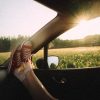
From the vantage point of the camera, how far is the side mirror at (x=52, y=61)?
162 inches

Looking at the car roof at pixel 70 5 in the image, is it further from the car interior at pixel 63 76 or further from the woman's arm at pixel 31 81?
the woman's arm at pixel 31 81

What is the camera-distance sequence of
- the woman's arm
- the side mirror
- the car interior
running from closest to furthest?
the woman's arm
the car interior
the side mirror

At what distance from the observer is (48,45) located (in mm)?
4113

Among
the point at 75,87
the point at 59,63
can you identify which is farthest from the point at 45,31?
the point at 75,87

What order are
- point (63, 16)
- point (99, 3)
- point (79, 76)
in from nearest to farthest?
point (99, 3)
point (63, 16)
point (79, 76)

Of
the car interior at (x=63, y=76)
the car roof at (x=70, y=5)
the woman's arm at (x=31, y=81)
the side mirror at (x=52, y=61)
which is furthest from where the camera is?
the side mirror at (x=52, y=61)

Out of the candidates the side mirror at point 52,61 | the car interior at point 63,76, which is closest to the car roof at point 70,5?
the car interior at point 63,76

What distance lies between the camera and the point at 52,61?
4.16 m

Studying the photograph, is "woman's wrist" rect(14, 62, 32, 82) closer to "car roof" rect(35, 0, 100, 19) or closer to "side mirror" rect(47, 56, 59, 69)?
"side mirror" rect(47, 56, 59, 69)

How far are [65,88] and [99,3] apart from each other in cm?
121

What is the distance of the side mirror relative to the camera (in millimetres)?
4125

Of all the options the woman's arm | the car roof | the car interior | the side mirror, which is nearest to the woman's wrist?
the woman's arm

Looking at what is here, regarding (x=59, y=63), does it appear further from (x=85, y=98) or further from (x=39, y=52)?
(x=85, y=98)

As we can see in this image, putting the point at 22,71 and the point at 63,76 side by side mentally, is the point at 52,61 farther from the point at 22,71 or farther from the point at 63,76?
the point at 22,71
